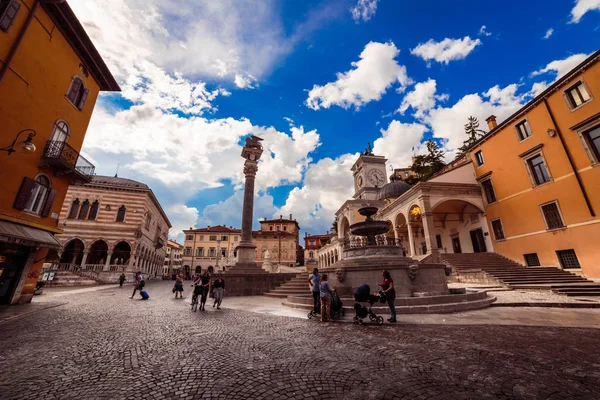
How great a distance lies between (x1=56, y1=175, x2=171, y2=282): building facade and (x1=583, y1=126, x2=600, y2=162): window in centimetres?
4259

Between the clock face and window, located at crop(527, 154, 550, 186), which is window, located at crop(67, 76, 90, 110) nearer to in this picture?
window, located at crop(527, 154, 550, 186)

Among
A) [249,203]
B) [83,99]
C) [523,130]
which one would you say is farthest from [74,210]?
[523,130]

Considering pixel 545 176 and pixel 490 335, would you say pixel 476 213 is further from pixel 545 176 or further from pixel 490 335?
pixel 490 335

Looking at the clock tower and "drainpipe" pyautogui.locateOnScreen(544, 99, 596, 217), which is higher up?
the clock tower

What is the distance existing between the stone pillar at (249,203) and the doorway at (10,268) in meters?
10.3

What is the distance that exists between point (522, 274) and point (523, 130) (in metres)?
11.5

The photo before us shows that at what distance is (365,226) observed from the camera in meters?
12.8

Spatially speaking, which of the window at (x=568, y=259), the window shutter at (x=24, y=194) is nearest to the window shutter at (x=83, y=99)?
the window shutter at (x=24, y=194)

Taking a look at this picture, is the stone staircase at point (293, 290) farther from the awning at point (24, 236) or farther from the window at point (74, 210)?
the window at point (74, 210)

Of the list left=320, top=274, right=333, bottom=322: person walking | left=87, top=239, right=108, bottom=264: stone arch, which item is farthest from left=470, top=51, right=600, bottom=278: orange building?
left=87, top=239, right=108, bottom=264: stone arch

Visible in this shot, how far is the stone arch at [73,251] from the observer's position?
1132 inches

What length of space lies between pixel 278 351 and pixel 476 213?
25.8m

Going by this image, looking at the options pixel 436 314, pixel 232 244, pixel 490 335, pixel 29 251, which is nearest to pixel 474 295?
pixel 436 314

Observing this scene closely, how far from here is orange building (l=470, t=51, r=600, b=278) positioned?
1480 cm
